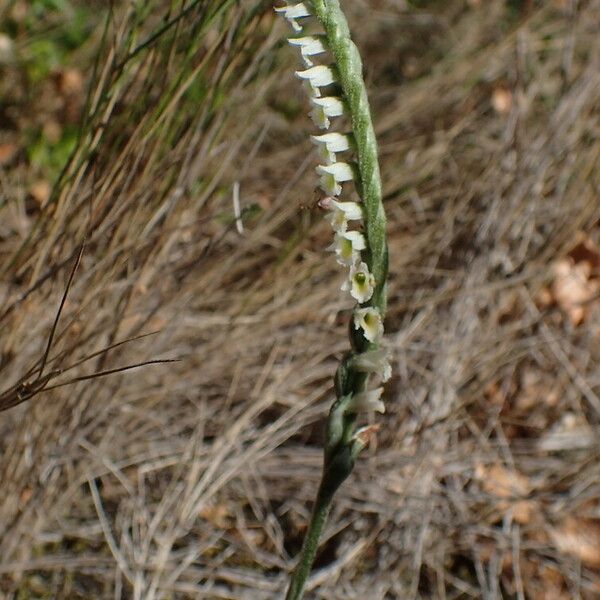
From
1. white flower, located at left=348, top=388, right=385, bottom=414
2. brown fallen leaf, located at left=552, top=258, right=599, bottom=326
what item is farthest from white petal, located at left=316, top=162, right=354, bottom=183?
brown fallen leaf, located at left=552, top=258, right=599, bottom=326

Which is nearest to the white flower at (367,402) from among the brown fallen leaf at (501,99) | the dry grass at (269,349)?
the dry grass at (269,349)

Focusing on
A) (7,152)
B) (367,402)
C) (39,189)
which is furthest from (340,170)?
(7,152)

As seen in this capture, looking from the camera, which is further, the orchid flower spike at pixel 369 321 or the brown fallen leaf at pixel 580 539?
A: the brown fallen leaf at pixel 580 539

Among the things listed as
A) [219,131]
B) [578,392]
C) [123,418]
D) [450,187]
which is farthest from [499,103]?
[123,418]

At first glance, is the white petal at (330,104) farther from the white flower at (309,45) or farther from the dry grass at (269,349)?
the dry grass at (269,349)

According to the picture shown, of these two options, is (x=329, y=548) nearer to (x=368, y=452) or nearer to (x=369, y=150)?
(x=368, y=452)

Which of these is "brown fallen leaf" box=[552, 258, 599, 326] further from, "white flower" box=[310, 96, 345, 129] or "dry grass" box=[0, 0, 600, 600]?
"white flower" box=[310, 96, 345, 129]
